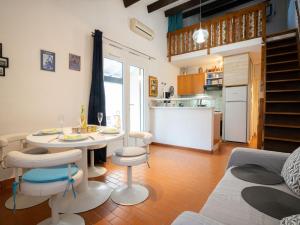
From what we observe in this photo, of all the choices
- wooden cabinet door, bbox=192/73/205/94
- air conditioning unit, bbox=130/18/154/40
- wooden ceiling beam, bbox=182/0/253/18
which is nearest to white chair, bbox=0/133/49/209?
air conditioning unit, bbox=130/18/154/40

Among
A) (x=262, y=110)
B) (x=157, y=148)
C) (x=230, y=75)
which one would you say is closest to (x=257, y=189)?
(x=262, y=110)

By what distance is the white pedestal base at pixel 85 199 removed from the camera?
5.45 feet

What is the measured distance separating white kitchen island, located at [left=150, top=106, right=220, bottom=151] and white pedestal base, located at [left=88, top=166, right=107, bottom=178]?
2.04m

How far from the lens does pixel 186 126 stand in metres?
4.02

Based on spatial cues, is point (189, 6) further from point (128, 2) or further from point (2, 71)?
point (2, 71)

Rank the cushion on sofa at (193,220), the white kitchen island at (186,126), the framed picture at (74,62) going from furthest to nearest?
1. the white kitchen island at (186,126)
2. the framed picture at (74,62)
3. the cushion on sofa at (193,220)

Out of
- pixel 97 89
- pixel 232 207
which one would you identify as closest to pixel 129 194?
pixel 232 207

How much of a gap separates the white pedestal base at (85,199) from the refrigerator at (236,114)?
3975mm

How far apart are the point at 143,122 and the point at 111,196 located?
2.52 meters

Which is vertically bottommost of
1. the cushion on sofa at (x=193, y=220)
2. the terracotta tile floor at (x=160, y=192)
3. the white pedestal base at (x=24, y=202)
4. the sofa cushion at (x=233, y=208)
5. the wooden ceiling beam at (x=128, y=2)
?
the terracotta tile floor at (x=160, y=192)

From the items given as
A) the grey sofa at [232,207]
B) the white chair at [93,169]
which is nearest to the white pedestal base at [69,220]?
the white chair at [93,169]

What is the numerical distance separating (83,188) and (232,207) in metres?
1.60

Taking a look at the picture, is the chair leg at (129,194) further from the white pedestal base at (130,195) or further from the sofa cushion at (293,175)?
the sofa cushion at (293,175)

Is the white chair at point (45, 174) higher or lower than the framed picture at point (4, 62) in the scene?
lower
